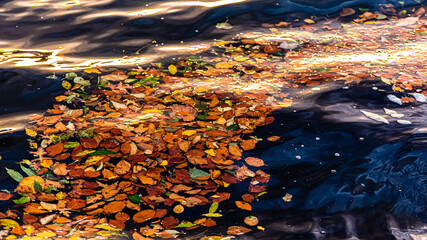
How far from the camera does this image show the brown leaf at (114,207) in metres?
2.14

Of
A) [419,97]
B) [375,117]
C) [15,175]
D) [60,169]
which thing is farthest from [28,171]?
[419,97]

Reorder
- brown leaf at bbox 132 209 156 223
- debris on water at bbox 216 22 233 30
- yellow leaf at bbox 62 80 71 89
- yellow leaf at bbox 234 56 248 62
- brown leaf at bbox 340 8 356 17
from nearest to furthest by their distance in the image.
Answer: brown leaf at bbox 132 209 156 223 → yellow leaf at bbox 62 80 71 89 → yellow leaf at bbox 234 56 248 62 → debris on water at bbox 216 22 233 30 → brown leaf at bbox 340 8 356 17

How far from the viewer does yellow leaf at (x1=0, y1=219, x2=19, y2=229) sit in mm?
2035

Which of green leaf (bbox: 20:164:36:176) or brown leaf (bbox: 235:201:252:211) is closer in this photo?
brown leaf (bbox: 235:201:252:211)

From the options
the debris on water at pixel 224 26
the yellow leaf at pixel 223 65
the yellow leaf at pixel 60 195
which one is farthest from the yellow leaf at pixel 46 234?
the debris on water at pixel 224 26

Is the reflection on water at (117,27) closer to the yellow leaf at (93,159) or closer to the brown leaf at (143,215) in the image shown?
the yellow leaf at (93,159)

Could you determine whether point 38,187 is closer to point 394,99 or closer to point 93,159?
point 93,159

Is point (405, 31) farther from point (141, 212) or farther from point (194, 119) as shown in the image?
point (141, 212)

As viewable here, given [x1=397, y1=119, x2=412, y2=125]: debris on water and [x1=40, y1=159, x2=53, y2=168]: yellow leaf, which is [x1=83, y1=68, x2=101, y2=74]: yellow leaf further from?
[x1=397, y1=119, x2=412, y2=125]: debris on water

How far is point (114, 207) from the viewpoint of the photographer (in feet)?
7.09

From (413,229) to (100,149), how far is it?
181cm

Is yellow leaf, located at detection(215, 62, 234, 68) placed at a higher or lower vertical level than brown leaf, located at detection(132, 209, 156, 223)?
higher

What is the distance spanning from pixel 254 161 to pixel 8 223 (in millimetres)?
1365

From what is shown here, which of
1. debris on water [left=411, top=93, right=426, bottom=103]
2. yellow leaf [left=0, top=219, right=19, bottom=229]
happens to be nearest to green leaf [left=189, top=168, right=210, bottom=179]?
yellow leaf [left=0, top=219, right=19, bottom=229]
